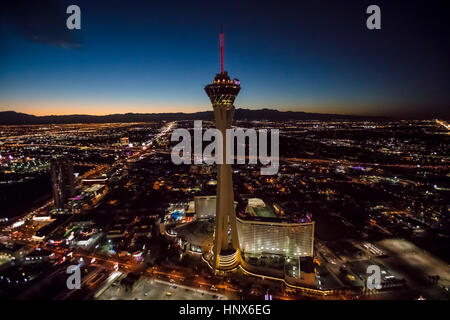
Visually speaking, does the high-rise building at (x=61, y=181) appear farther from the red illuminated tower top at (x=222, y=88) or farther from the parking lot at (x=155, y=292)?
the red illuminated tower top at (x=222, y=88)

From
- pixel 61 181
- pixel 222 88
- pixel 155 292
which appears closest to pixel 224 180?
pixel 222 88

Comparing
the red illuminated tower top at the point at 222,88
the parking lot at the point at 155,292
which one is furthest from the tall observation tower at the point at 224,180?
the parking lot at the point at 155,292

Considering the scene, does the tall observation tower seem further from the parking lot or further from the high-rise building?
the high-rise building

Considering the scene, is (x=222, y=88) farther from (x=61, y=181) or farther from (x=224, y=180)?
(x=61, y=181)

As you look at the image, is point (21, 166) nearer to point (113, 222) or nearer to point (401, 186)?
point (113, 222)
